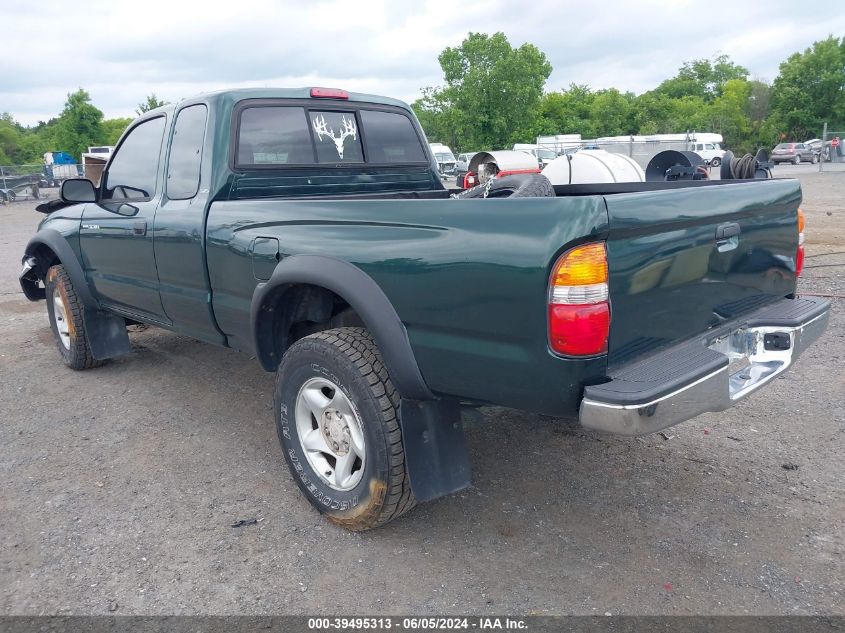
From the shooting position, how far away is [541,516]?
3.08m

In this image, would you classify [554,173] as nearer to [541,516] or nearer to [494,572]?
[541,516]

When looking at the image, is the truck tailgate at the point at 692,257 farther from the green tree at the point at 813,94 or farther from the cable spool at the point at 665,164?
the green tree at the point at 813,94

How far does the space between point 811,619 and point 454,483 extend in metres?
1.34

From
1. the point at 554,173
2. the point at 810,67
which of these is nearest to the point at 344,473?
the point at 554,173

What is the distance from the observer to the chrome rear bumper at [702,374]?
214 centimetres

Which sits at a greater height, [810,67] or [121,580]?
[810,67]

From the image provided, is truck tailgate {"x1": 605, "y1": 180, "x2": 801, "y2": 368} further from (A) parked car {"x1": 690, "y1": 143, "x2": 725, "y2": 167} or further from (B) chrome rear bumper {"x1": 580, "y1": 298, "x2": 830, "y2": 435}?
(A) parked car {"x1": 690, "y1": 143, "x2": 725, "y2": 167}

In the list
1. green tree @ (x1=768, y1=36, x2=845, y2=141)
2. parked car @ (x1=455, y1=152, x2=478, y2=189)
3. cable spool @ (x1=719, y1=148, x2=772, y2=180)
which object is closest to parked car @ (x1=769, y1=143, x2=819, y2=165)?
green tree @ (x1=768, y1=36, x2=845, y2=141)

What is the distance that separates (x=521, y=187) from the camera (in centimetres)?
306

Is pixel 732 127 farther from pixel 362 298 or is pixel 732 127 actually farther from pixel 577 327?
pixel 577 327

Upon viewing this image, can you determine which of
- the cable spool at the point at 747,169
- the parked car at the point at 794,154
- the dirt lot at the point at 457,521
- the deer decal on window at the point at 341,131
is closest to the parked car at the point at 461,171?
the cable spool at the point at 747,169

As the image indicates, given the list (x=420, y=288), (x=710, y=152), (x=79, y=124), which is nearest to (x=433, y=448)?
(x=420, y=288)

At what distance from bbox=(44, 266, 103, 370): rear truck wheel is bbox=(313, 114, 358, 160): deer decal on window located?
234 centimetres

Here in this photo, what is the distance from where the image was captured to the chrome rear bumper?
7.02 ft
